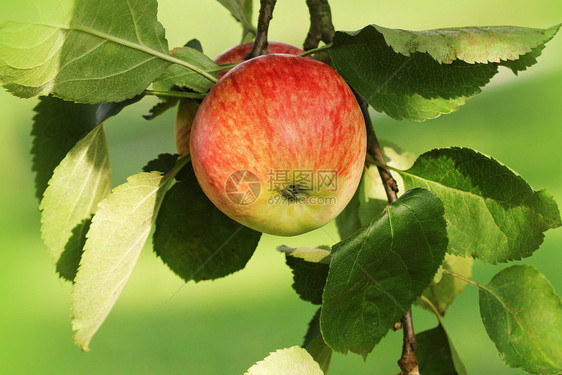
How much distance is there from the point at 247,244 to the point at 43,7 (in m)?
0.24

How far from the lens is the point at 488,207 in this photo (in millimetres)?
405

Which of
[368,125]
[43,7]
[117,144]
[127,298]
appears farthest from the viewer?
[117,144]

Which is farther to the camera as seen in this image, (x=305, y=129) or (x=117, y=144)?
(x=117, y=144)

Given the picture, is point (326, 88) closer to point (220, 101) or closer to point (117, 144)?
point (220, 101)

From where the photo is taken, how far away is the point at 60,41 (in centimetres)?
33

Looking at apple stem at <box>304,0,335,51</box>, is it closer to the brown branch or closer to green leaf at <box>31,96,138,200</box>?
the brown branch

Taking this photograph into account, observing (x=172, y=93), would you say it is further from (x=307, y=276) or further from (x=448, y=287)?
(x=448, y=287)

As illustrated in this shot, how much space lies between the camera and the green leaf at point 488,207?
389 millimetres

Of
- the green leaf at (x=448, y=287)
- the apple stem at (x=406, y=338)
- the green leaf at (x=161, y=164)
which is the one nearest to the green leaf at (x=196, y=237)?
the green leaf at (x=161, y=164)

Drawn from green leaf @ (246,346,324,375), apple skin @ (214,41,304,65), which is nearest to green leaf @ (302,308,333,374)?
green leaf @ (246,346,324,375)

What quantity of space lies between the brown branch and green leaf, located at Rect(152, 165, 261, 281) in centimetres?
11

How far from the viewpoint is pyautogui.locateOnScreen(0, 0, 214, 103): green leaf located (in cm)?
32

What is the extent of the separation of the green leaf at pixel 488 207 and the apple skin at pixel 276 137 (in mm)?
76

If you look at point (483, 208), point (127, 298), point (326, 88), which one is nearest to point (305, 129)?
point (326, 88)
